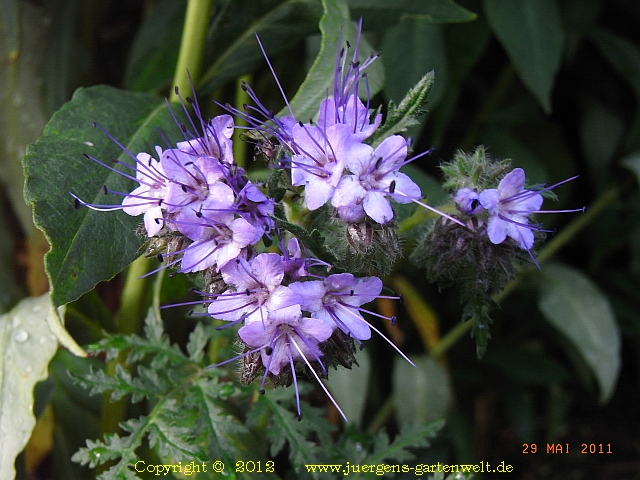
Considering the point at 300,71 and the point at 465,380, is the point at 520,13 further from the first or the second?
the point at 465,380

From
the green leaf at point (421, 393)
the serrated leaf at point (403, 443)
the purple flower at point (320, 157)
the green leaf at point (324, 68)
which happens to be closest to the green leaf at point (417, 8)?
the green leaf at point (324, 68)

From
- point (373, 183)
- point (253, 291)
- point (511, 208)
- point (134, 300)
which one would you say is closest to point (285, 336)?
point (253, 291)

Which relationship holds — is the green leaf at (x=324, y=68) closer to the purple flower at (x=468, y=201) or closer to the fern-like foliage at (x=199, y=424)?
the purple flower at (x=468, y=201)

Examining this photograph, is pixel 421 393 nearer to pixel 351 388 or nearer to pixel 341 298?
pixel 351 388

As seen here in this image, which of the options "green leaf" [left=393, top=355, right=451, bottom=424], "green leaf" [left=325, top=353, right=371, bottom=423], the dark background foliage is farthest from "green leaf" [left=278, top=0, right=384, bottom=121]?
"green leaf" [left=393, top=355, right=451, bottom=424]

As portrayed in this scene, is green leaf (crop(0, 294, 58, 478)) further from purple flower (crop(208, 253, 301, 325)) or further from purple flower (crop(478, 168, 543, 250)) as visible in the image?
purple flower (crop(478, 168, 543, 250))
